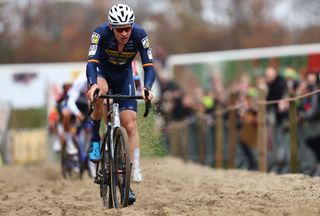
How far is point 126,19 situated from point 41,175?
7068 millimetres

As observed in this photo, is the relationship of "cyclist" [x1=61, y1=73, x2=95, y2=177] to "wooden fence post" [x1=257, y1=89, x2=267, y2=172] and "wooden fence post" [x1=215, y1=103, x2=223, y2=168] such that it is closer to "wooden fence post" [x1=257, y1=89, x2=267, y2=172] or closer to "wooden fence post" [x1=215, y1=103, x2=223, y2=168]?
"wooden fence post" [x1=257, y1=89, x2=267, y2=172]

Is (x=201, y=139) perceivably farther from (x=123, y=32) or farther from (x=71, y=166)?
(x=123, y=32)

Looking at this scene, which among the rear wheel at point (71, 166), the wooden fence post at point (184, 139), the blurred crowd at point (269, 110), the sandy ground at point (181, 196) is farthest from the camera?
the wooden fence post at point (184, 139)

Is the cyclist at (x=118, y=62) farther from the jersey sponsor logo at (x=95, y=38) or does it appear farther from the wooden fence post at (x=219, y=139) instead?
the wooden fence post at (x=219, y=139)

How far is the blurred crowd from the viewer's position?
15.1 meters

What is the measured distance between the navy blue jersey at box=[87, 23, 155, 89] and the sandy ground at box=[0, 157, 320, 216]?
1102mm

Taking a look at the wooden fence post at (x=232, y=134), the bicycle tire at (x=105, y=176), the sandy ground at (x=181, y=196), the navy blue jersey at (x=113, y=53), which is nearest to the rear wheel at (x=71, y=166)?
the sandy ground at (x=181, y=196)

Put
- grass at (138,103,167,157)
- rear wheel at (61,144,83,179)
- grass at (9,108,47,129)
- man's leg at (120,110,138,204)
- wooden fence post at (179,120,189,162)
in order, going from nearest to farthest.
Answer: man's leg at (120,110,138,204) < grass at (138,103,167,157) < rear wheel at (61,144,83,179) < wooden fence post at (179,120,189,162) < grass at (9,108,47,129)

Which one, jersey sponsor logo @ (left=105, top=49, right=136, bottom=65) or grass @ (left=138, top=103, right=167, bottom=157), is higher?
jersey sponsor logo @ (left=105, top=49, right=136, bottom=65)

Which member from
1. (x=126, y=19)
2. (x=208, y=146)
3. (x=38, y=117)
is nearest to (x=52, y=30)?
(x=38, y=117)

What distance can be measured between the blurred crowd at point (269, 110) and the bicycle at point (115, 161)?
2545mm

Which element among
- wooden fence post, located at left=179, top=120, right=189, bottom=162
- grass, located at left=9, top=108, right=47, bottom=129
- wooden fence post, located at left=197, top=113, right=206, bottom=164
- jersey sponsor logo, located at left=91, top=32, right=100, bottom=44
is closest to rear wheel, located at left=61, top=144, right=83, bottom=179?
jersey sponsor logo, located at left=91, top=32, right=100, bottom=44

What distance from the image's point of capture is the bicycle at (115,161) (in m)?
8.66

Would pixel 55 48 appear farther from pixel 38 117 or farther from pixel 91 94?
pixel 91 94
